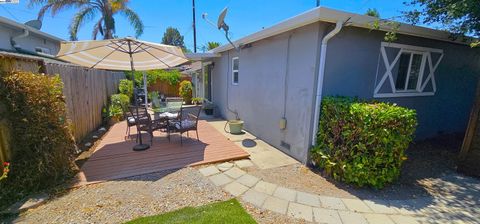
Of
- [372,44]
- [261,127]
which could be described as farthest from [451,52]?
[261,127]

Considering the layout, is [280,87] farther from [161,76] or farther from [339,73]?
[161,76]

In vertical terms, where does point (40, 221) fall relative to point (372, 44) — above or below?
below

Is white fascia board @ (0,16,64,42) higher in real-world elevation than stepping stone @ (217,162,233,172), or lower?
higher

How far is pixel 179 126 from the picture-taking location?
5.48 m

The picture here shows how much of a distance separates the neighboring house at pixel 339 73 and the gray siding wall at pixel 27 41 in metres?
7.32

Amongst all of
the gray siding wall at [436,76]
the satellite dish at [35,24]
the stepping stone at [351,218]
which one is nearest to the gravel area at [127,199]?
the stepping stone at [351,218]

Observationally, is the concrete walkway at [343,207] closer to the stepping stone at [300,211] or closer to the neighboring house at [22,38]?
the stepping stone at [300,211]

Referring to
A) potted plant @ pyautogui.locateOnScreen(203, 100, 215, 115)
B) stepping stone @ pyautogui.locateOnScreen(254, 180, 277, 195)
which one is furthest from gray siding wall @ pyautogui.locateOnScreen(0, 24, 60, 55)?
stepping stone @ pyautogui.locateOnScreen(254, 180, 277, 195)

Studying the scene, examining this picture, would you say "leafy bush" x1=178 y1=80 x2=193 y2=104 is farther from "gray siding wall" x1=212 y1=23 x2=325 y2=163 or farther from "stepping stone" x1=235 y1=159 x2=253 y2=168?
"stepping stone" x1=235 y1=159 x2=253 y2=168

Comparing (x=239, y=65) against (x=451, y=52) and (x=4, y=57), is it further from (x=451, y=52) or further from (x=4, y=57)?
(x=451, y=52)

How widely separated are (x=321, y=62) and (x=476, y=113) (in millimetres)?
3340

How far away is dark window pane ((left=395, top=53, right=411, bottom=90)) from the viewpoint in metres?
5.42

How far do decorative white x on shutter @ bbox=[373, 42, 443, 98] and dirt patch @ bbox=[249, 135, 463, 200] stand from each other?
66.2 inches

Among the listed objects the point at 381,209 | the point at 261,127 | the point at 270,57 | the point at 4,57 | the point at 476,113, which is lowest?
the point at 381,209
